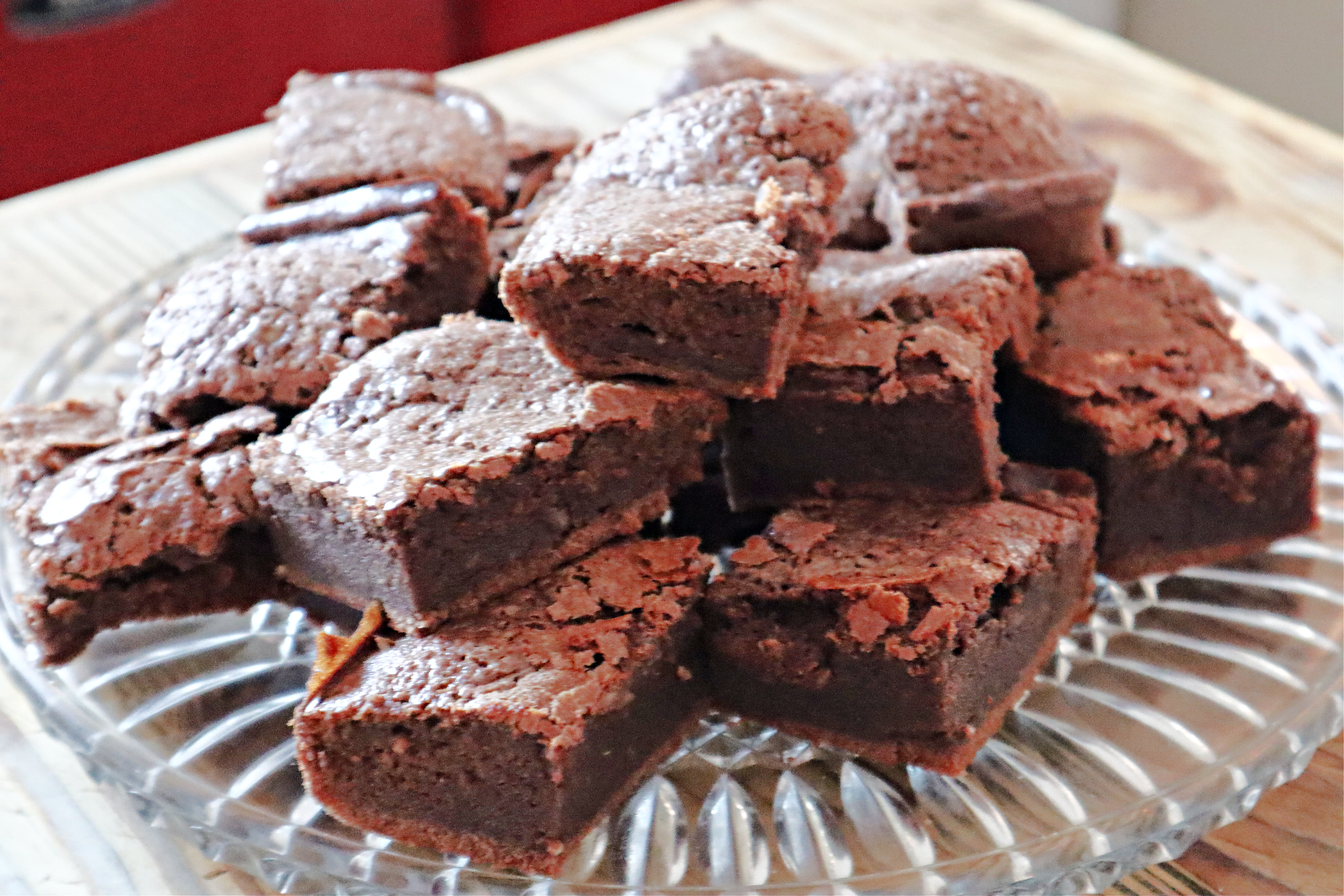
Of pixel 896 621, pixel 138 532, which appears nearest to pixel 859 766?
pixel 896 621

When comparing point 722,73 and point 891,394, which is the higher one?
point 722,73

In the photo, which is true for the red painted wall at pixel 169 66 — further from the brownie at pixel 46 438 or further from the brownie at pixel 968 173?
the brownie at pixel 968 173

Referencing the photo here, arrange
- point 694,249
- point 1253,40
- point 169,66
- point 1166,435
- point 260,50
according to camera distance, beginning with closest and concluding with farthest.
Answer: point 694,249
point 1166,435
point 169,66
point 260,50
point 1253,40

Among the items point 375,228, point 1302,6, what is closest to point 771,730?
point 375,228

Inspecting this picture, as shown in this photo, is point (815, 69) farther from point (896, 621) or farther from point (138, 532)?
point (138, 532)

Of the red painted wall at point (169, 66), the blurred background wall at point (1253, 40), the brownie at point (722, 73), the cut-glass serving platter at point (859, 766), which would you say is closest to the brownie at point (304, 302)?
the cut-glass serving platter at point (859, 766)

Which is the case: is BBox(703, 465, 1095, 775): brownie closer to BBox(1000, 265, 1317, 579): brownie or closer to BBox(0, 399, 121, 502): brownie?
BBox(1000, 265, 1317, 579): brownie
